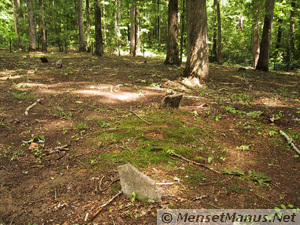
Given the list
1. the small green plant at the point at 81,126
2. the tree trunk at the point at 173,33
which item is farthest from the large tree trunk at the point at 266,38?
the small green plant at the point at 81,126

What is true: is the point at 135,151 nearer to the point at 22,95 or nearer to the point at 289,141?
the point at 289,141

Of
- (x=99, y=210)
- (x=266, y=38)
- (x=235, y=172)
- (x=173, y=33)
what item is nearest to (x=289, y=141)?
(x=235, y=172)

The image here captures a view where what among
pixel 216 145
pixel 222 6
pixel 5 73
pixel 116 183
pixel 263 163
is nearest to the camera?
pixel 116 183

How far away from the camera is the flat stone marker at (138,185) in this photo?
282 centimetres

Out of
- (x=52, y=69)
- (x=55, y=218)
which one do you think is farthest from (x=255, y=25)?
(x=55, y=218)

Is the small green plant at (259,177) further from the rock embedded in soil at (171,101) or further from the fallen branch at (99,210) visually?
the rock embedded in soil at (171,101)

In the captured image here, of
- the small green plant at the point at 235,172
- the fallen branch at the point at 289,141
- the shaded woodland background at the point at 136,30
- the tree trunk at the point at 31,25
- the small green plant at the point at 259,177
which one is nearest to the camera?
the small green plant at the point at 259,177

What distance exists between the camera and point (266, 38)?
11.9 m

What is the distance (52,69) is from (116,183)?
9449mm

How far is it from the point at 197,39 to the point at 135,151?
20.7 ft

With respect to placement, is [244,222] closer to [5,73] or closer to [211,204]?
[211,204]

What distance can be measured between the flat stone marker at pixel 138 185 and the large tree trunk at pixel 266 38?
11.9 metres

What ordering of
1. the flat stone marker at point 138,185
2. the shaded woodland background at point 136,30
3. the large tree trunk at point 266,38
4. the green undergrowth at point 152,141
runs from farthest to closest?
the shaded woodland background at point 136,30 < the large tree trunk at point 266,38 < the green undergrowth at point 152,141 < the flat stone marker at point 138,185

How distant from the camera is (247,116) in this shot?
564 cm
